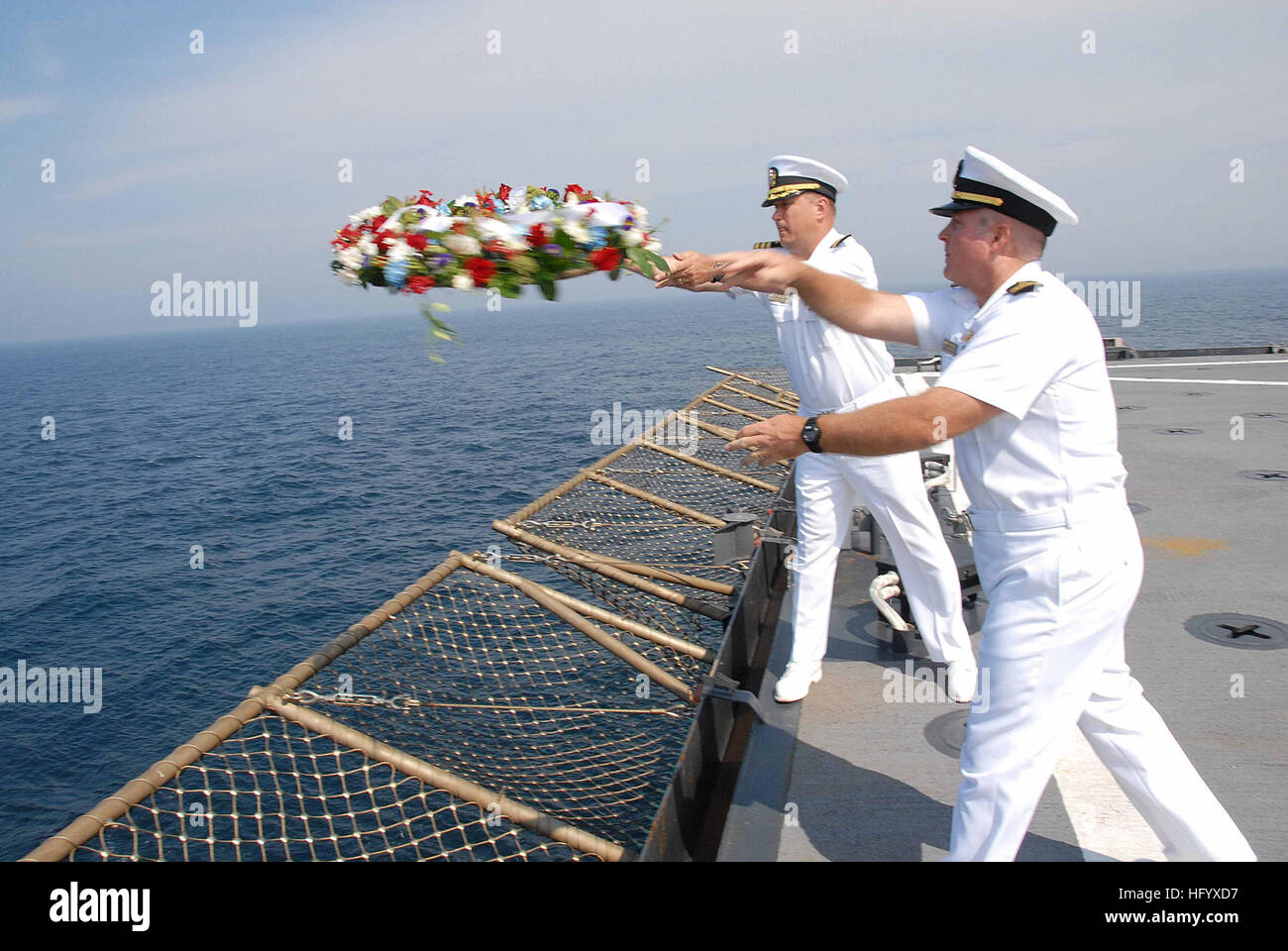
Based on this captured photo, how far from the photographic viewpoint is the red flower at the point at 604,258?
9.11 feet

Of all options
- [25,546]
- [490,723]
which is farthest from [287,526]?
[490,723]

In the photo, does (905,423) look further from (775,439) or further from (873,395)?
(873,395)

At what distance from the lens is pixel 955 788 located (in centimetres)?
357

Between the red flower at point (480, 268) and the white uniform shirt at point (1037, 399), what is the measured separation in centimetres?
130

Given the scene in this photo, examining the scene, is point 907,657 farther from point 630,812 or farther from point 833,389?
point 630,812

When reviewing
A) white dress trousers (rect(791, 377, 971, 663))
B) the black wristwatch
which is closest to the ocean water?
the black wristwatch

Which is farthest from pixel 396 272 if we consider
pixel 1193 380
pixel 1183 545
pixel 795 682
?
pixel 1193 380

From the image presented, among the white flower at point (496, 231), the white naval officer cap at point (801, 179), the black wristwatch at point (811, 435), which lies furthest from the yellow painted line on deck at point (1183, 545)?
the white flower at point (496, 231)

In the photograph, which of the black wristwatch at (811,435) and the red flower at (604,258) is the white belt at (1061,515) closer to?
the black wristwatch at (811,435)

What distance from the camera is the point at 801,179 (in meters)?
4.20

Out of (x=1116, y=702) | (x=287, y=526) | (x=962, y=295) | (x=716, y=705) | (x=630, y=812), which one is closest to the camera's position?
(x=1116, y=702)

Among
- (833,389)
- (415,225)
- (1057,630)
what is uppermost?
(415,225)
